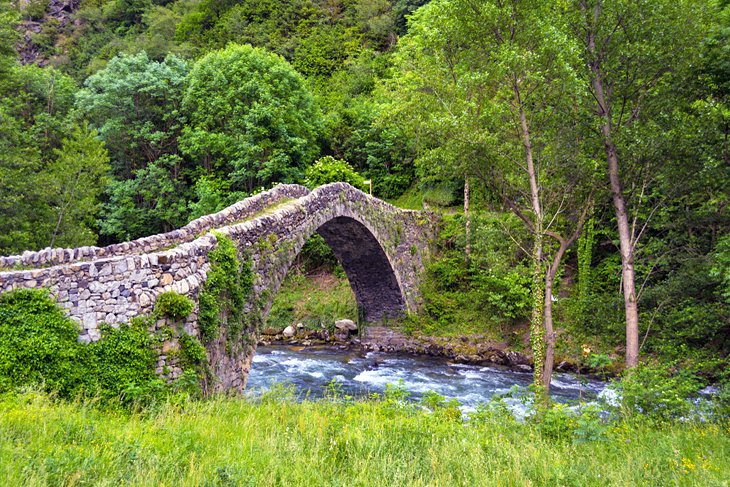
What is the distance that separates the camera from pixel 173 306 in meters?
7.25

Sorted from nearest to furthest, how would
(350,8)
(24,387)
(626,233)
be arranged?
(24,387) < (626,233) < (350,8)

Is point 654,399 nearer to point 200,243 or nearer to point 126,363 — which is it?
point 200,243

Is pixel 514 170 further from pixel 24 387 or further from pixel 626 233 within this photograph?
pixel 24 387

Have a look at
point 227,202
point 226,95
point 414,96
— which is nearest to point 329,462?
point 414,96

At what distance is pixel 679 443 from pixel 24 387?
7871 millimetres

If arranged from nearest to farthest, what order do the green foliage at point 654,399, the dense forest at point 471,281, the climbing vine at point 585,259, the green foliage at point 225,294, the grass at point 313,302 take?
1. the dense forest at point 471,281
2. the green foliage at point 654,399
3. the green foliage at point 225,294
4. the climbing vine at point 585,259
5. the grass at point 313,302

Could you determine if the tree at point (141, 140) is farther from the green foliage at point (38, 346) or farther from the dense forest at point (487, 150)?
the green foliage at point (38, 346)

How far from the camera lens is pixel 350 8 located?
44.4 m

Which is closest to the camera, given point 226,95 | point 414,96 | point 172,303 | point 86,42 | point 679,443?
point 679,443

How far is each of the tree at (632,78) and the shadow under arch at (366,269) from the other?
8.86 m

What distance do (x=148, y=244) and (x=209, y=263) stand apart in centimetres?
220

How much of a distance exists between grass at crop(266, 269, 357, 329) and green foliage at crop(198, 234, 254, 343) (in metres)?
12.5

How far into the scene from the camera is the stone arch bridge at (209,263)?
667 centimetres

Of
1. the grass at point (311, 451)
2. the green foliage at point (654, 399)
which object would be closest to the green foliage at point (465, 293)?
the green foliage at point (654, 399)
